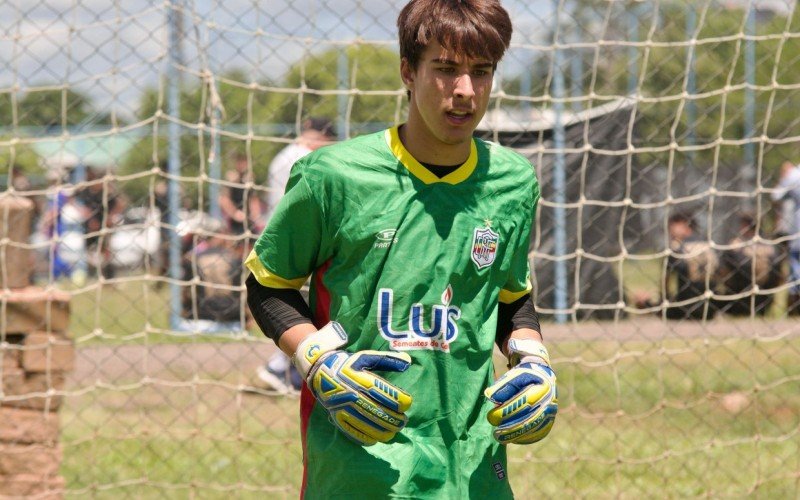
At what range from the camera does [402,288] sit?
2.55 metres

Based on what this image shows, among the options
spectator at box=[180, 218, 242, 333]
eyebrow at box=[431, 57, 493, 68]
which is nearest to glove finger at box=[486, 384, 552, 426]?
eyebrow at box=[431, 57, 493, 68]

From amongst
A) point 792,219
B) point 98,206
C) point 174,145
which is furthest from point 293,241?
point 792,219

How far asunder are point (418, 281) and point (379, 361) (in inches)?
8.9

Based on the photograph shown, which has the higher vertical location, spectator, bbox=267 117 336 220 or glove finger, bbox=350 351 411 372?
glove finger, bbox=350 351 411 372

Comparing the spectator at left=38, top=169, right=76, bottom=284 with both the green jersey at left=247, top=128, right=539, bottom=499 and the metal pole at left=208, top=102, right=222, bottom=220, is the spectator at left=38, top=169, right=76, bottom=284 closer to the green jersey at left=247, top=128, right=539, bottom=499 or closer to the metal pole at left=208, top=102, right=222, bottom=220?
the metal pole at left=208, top=102, right=222, bottom=220

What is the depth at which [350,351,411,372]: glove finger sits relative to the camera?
2404 millimetres

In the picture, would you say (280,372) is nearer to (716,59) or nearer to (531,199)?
(716,59)

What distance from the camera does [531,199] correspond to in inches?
109

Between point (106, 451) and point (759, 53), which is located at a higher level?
point (759, 53)

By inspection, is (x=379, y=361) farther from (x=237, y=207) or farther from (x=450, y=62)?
(x=237, y=207)

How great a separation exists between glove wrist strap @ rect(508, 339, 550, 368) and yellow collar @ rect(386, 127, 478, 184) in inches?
15.5

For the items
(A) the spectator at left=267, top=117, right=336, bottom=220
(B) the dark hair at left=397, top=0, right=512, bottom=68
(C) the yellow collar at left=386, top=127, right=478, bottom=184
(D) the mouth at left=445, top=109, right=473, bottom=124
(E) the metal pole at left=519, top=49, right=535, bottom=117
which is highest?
(B) the dark hair at left=397, top=0, right=512, bottom=68

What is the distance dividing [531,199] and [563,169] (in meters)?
3.24

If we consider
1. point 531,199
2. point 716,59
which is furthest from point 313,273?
point 716,59
